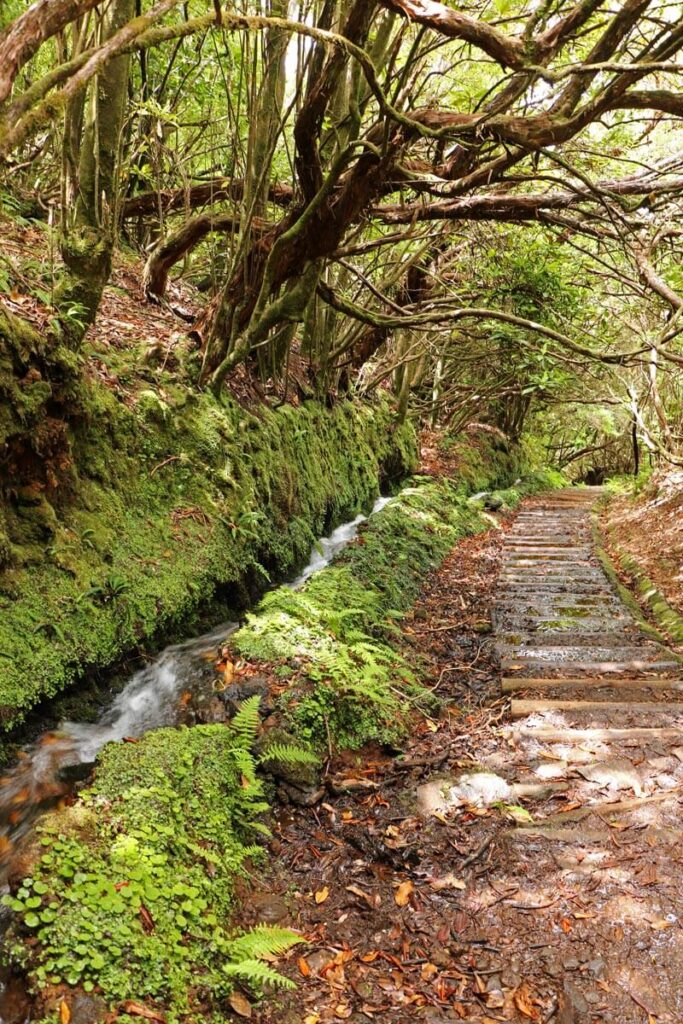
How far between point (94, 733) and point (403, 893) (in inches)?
93.8

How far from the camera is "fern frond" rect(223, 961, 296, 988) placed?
2.54 m

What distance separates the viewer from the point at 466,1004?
258 centimetres

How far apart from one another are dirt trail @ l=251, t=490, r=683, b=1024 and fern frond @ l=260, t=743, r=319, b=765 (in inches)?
11.2

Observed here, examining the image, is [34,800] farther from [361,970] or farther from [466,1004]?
[466,1004]

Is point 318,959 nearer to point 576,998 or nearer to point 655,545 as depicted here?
point 576,998

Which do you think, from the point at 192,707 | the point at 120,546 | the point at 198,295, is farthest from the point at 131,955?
the point at 198,295

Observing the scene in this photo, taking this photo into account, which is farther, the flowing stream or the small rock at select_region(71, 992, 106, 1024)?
the flowing stream

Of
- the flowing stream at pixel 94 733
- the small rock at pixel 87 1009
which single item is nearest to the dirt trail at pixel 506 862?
the small rock at pixel 87 1009

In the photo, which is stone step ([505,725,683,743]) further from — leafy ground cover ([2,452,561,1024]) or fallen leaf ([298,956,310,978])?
fallen leaf ([298,956,310,978])

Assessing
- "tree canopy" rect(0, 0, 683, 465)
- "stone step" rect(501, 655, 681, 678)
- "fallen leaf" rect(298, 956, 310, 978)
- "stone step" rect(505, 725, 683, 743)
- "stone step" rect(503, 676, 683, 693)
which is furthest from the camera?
"stone step" rect(501, 655, 681, 678)

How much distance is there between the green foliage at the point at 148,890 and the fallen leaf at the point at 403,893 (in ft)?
2.14

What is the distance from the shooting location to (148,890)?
2.72 m

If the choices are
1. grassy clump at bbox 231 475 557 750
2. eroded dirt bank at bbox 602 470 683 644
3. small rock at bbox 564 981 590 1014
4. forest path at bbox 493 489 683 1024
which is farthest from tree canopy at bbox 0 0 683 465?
small rock at bbox 564 981 590 1014

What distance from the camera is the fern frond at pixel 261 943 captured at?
2.72 m
